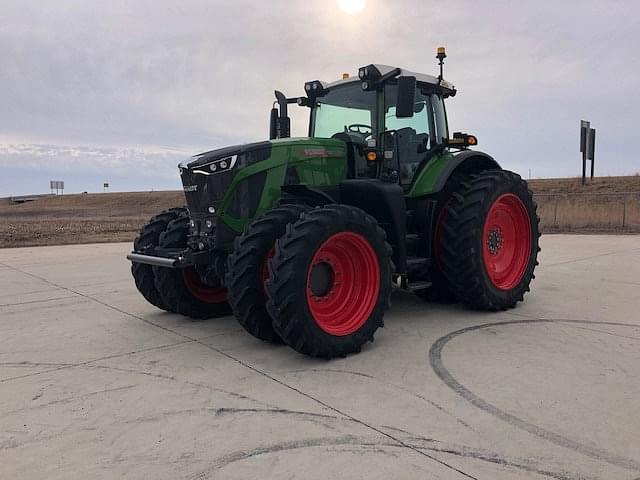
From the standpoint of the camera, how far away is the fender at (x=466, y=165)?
5.34m

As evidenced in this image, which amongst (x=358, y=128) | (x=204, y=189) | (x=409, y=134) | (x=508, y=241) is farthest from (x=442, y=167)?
(x=204, y=189)

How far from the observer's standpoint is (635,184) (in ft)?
93.0

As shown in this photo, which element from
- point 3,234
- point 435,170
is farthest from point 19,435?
point 3,234

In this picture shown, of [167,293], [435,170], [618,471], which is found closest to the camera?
[618,471]

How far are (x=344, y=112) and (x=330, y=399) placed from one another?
3388 mm

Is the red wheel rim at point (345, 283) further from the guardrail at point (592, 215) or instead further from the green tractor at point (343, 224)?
the guardrail at point (592, 215)

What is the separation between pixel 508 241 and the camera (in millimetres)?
6164

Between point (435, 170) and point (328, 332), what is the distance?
246 centimetres

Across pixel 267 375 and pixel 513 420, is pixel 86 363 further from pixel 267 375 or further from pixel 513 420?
pixel 513 420

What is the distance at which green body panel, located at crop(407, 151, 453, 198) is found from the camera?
17.6ft

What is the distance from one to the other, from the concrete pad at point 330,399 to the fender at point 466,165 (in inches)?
56.6

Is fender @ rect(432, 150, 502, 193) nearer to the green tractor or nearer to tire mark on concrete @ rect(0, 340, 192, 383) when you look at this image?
the green tractor

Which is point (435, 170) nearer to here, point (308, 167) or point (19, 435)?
point (308, 167)

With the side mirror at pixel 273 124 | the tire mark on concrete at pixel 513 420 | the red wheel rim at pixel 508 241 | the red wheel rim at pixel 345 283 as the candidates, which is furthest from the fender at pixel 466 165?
the side mirror at pixel 273 124
